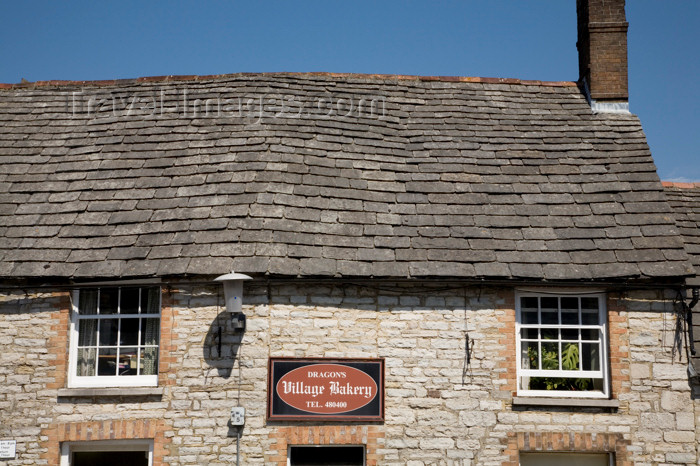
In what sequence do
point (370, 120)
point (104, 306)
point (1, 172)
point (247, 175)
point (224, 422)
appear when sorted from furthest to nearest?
point (370, 120) < point (1, 172) < point (247, 175) < point (104, 306) < point (224, 422)

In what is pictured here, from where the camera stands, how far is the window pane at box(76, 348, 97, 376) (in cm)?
986

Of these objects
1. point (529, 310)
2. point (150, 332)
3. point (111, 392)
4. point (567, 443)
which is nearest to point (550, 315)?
point (529, 310)

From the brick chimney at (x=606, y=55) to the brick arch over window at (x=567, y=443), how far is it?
6.48 metres

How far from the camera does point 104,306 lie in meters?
10.0

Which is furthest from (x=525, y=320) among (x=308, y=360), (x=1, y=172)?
(x=1, y=172)

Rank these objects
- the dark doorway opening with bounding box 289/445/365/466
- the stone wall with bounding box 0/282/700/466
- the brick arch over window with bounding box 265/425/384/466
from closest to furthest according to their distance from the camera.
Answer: the brick arch over window with bounding box 265/425/384/466
the stone wall with bounding box 0/282/700/466
the dark doorway opening with bounding box 289/445/365/466

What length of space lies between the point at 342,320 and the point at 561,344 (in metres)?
3.19

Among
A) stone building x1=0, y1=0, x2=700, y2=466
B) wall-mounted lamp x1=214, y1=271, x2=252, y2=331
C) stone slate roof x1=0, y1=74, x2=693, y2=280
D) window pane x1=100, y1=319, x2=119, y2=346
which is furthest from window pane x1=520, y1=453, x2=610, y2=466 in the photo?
window pane x1=100, y1=319, x2=119, y2=346

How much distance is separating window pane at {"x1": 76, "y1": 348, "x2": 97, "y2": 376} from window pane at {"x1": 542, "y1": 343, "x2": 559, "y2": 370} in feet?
21.0

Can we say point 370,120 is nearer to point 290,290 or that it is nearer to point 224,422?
point 290,290

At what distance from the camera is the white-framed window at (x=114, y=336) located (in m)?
9.81

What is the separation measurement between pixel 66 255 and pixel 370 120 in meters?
5.74

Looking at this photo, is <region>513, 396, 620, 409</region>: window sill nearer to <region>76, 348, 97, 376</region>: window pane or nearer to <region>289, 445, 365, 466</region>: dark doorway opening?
<region>289, 445, 365, 466</region>: dark doorway opening
